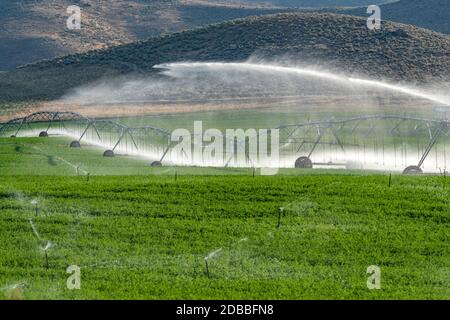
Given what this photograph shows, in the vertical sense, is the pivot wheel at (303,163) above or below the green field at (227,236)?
above

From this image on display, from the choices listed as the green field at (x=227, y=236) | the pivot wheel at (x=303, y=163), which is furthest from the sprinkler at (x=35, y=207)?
the pivot wheel at (x=303, y=163)

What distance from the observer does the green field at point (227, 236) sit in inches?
768

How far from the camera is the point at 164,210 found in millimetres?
25859

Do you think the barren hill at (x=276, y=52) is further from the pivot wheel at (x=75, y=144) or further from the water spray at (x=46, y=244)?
the water spray at (x=46, y=244)

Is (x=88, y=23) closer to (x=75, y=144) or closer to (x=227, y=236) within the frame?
(x=75, y=144)

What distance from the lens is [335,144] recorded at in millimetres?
49688

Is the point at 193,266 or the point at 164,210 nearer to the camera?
the point at 193,266

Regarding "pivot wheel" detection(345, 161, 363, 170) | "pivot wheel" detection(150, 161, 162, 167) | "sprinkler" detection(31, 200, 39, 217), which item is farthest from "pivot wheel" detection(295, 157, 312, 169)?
"sprinkler" detection(31, 200, 39, 217)

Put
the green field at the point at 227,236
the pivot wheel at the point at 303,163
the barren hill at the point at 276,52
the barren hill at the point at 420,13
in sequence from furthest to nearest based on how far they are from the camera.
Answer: the barren hill at the point at 420,13 → the barren hill at the point at 276,52 → the pivot wheel at the point at 303,163 → the green field at the point at 227,236

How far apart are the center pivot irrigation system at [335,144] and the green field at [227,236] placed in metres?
9.38

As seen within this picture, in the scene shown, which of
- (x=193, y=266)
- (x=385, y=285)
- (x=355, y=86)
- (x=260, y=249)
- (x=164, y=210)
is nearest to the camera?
(x=385, y=285)

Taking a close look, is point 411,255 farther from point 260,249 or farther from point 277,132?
point 277,132
